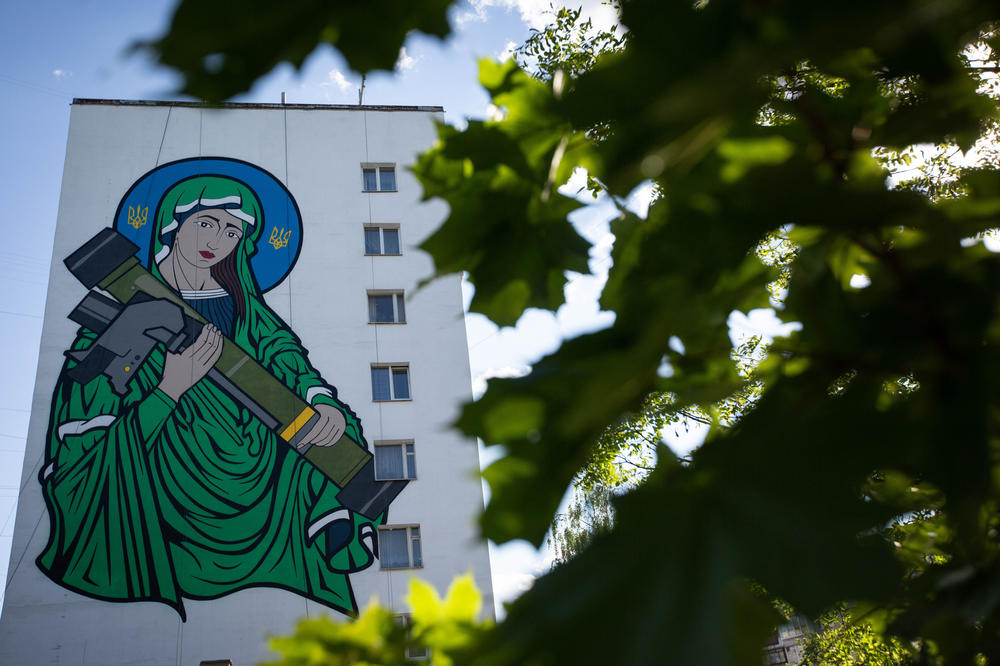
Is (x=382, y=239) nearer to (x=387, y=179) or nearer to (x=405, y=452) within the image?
(x=387, y=179)

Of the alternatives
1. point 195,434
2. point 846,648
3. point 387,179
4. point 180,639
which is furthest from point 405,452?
point 846,648

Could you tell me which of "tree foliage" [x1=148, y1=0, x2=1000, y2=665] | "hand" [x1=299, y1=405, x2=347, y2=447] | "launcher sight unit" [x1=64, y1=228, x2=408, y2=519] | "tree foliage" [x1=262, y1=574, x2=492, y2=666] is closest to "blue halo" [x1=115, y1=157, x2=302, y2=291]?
"launcher sight unit" [x1=64, y1=228, x2=408, y2=519]

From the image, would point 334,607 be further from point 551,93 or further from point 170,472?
point 551,93

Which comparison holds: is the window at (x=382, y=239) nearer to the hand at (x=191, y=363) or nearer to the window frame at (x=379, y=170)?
Result: the window frame at (x=379, y=170)

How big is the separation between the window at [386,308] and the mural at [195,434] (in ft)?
4.61

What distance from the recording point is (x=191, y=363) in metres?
11.4

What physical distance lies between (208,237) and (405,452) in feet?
15.5

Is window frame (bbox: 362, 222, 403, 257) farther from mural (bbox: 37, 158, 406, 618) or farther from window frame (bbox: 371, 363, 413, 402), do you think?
window frame (bbox: 371, 363, 413, 402)

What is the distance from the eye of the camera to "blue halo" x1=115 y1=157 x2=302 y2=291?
485 inches

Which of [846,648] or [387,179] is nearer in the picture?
[846,648]

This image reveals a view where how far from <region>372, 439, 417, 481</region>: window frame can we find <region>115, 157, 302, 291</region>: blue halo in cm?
317

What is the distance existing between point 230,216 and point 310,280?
5.48 ft

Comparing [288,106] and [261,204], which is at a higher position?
[288,106]

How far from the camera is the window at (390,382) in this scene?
12.2m
